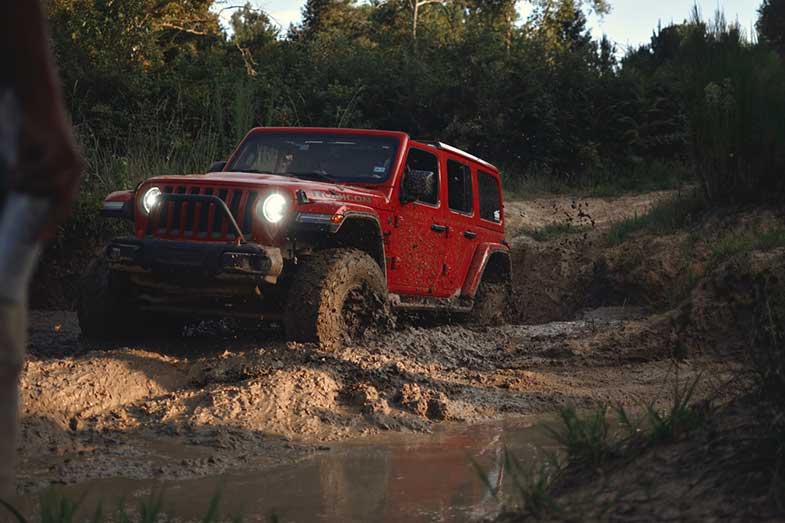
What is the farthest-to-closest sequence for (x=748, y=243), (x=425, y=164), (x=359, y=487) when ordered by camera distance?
(x=748, y=243)
(x=425, y=164)
(x=359, y=487)

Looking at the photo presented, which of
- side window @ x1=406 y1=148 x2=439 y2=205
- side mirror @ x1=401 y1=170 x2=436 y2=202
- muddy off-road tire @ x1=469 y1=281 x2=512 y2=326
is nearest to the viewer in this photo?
side mirror @ x1=401 y1=170 x2=436 y2=202

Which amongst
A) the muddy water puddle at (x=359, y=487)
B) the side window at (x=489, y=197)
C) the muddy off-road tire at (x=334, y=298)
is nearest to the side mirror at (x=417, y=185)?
the muddy off-road tire at (x=334, y=298)

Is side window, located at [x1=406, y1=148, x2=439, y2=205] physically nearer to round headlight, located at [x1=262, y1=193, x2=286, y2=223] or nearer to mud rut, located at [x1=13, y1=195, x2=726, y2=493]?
mud rut, located at [x1=13, y1=195, x2=726, y2=493]

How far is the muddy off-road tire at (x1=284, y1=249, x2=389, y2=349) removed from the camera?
6.34 metres

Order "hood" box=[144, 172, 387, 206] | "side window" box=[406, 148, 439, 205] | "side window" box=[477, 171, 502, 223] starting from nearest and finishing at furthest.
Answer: "hood" box=[144, 172, 387, 206] < "side window" box=[406, 148, 439, 205] < "side window" box=[477, 171, 502, 223]

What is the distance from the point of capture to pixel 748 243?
9.02 m

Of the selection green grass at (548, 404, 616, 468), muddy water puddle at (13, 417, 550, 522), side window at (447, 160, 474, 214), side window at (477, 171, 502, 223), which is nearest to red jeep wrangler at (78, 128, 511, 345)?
side window at (447, 160, 474, 214)

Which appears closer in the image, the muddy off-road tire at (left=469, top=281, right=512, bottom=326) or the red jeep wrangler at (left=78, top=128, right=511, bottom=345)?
the red jeep wrangler at (left=78, top=128, right=511, bottom=345)

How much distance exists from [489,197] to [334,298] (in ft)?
11.3

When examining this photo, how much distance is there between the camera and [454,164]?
869 cm

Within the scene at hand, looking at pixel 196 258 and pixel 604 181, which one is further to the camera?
pixel 604 181

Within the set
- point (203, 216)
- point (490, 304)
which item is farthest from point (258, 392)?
point (490, 304)

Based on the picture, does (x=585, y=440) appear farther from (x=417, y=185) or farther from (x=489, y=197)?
(x=489, y=197)

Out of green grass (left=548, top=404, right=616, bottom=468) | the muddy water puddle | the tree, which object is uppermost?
the tree
